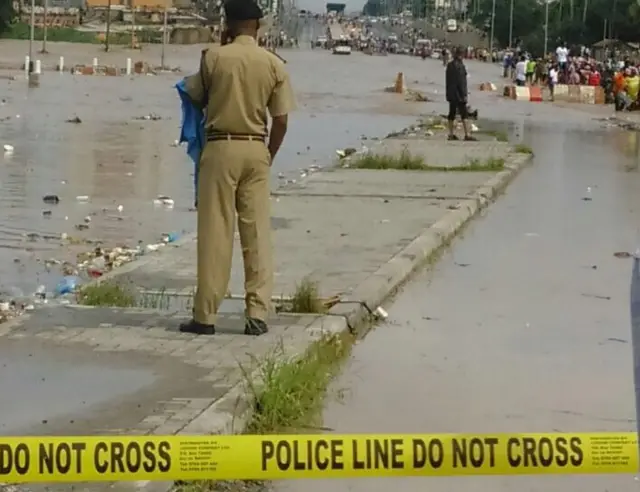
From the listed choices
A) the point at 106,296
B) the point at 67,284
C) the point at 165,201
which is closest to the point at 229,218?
the point at 106,296

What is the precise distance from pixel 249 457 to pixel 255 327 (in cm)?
387

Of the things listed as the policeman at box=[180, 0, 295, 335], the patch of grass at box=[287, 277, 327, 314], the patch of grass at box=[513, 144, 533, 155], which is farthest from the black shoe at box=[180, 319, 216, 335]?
the patch of grass at box=[513, 144, 533, 155]

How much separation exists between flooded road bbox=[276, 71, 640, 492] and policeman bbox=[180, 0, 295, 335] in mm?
886

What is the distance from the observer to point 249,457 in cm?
469

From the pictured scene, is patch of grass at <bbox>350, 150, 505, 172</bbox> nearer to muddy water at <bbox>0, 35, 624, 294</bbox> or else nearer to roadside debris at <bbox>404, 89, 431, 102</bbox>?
muddy water at <bbox>0, 35, 624, 294</bbox>

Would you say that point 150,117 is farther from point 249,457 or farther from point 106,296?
point 249,457

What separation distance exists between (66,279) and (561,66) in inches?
2200

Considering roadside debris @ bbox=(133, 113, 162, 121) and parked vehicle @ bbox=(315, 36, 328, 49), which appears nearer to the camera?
roadside debris @ bbox=(133, 113, 162, 121)

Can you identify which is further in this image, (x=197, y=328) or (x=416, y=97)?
(x=416, y=97)

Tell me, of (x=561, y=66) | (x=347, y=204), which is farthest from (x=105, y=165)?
(x=561, y=66)

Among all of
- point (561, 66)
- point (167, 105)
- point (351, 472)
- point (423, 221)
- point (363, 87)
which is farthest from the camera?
point (561, 66)

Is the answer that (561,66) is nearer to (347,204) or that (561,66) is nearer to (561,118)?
(561,118)

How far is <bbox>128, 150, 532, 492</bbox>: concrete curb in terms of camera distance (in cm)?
646

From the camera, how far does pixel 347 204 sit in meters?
16.1
